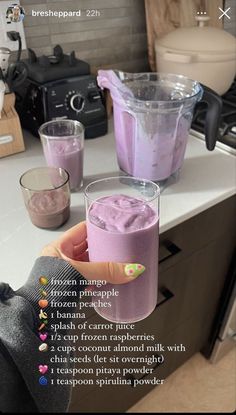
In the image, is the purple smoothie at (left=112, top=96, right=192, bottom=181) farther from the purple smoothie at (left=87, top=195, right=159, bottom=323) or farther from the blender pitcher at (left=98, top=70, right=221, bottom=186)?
the purple smoothie at (left=87, top=195, right=159, bottom=323)

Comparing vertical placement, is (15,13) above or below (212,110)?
above

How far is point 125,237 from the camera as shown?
1.67 feet

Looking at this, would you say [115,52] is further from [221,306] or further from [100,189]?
[221,306]

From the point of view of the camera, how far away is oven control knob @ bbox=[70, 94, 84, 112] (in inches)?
36.4

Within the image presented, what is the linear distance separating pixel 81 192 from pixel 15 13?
546 millimetres

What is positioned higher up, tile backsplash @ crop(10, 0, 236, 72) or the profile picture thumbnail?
the profile picture thumbnail

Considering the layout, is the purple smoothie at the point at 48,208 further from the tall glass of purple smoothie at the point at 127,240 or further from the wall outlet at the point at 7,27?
the wall outlet at the point at 7,27

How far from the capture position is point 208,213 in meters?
0.84

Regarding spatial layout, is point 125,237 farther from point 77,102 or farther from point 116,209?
point 77,102

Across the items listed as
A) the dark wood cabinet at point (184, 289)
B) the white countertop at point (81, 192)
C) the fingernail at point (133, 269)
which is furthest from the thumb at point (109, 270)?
the dark wood cabinet at point (184, 289)

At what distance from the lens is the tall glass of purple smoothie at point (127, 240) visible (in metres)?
0.52

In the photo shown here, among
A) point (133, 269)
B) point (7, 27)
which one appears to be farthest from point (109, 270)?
point (7, 27)

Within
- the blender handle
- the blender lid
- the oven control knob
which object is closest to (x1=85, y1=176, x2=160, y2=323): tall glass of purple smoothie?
the blender handle

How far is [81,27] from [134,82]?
0.34 m
